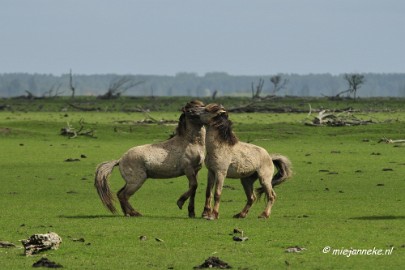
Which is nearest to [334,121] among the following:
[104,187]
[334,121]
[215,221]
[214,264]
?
[334,121]

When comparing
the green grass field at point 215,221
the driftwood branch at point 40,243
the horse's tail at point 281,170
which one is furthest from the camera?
the horse's tail at point 281,170

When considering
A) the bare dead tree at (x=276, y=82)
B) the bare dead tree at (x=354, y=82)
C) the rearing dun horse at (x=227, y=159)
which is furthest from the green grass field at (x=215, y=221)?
the bare dead tree at (x=354, y=82)

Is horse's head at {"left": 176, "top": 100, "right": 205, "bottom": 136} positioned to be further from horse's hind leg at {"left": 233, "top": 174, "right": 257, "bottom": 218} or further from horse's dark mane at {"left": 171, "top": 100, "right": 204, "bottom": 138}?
horse's hind leg at {"left": 233, "top": 174, "right": 257, "bottom": 218}

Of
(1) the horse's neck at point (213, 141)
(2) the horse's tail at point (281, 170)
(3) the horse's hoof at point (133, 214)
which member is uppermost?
(1) the horse's neck at point (213, 141)

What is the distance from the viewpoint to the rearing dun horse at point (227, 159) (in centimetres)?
1683

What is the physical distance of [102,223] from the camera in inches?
622

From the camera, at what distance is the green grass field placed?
12633 millimetres

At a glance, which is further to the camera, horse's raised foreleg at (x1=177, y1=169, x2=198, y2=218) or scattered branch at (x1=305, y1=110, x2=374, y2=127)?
scattered branch at (x1=305, y1=110, x2=374, y2=127)

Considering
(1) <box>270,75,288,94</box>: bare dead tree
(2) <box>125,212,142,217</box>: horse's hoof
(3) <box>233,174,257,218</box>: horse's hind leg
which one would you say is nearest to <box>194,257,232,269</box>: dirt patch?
(3) <box>233,174,257,218</box>: horse's hind leg

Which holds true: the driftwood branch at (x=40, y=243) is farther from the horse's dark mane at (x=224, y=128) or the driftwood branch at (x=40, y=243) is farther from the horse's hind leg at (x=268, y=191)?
the horse's hind leg at (x=268, y=191)

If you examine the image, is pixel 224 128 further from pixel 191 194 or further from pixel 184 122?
pixel 191 194

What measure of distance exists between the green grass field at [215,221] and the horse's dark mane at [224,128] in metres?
1.24

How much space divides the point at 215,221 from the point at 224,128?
166 centimetres

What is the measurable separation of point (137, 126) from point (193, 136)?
26463 mm
